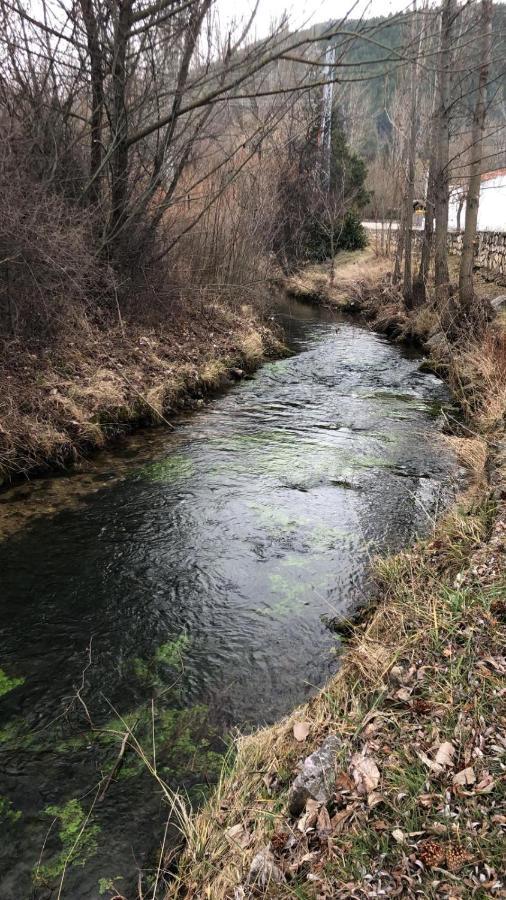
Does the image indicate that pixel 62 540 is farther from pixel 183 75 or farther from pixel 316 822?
pixel 183 75

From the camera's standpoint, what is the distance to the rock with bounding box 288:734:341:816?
289 cm

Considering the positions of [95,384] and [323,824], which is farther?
[95,384]

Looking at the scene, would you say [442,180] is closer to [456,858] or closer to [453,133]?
[453,133]

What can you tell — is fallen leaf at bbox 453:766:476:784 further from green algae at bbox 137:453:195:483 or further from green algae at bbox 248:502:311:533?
green algae at bbox 137:453:195:483

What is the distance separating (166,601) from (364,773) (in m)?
2.62

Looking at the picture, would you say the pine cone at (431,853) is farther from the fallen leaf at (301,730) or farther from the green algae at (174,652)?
the green algae at (174,652)

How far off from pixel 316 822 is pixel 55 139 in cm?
971

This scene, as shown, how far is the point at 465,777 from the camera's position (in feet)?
8.91

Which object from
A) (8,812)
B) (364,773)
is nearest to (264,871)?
(364,773)

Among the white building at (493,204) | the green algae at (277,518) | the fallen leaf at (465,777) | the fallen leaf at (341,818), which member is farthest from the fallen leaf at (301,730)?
the white building at (493,204)

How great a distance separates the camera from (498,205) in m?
28.1

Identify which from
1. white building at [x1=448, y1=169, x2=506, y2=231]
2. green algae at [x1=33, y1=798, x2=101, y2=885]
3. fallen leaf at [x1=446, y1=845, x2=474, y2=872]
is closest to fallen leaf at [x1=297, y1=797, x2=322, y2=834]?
fallen leaf at [x1=446, y1=845, x2=474, y2=872]

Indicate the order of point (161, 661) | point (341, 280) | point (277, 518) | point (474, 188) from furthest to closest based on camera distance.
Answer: point (341, 280) → point (474, 188) → point (277, 518) → point (161, 661)

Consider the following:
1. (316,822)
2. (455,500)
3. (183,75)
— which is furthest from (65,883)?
(183,75)
